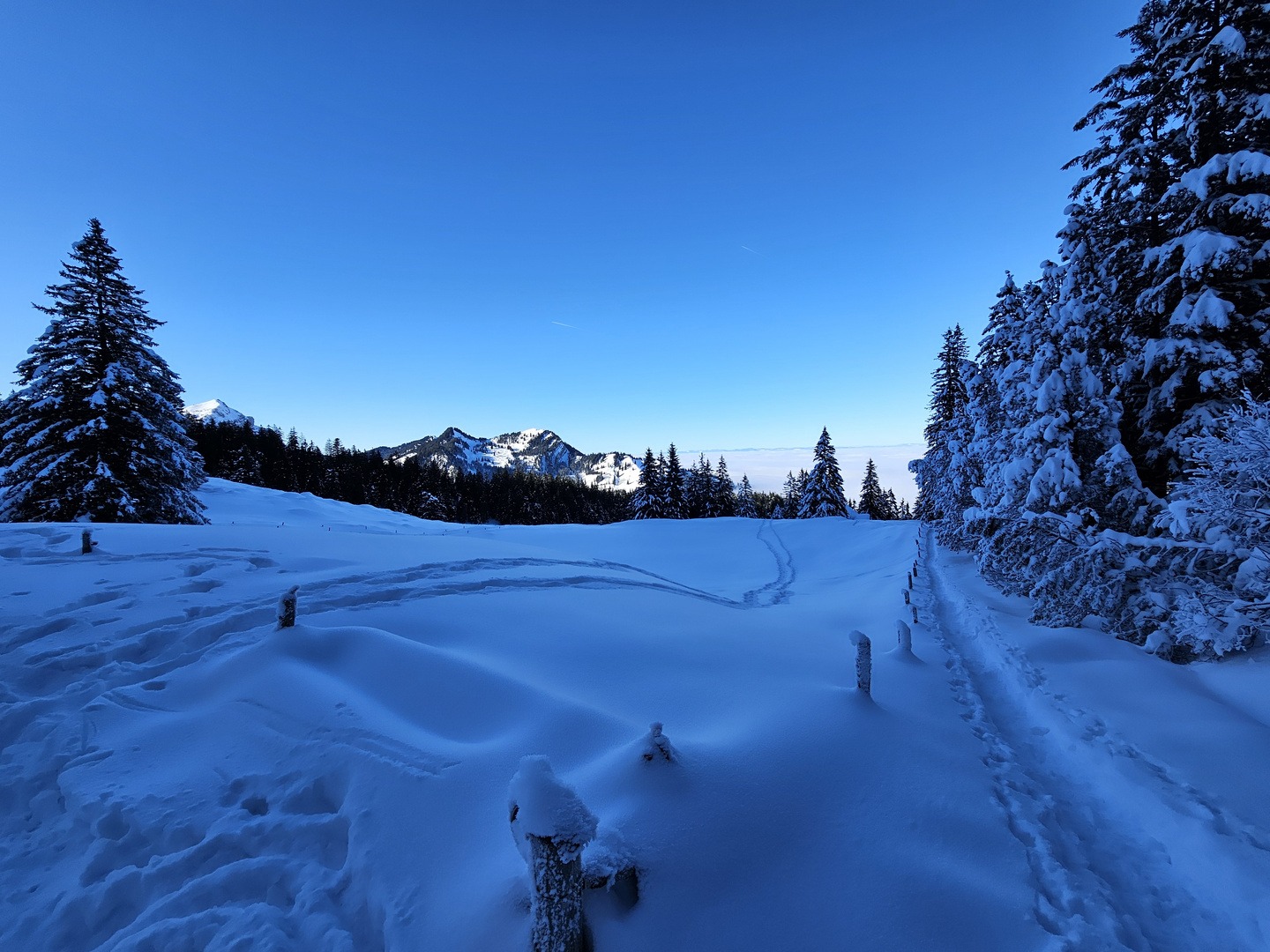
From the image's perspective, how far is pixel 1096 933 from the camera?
334cm

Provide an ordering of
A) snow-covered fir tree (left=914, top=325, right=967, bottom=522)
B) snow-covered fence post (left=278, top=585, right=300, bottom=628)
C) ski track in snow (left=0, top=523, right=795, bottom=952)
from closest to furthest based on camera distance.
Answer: ski track in snow (left=0, top=523, right=795, bottom=952)
snow-covered fence post (left=278, top=585, right=300, bottom=628)
snow-covered fir tree (left=914, top=325, right=967, bottom=522)

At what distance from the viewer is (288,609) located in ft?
20.5

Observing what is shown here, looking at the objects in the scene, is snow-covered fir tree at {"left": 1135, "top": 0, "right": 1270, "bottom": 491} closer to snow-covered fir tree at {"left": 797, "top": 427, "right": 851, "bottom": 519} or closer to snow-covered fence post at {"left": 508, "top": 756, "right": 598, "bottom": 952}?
snow-covered fence post at {"left": 508, "top": 756, "right": 598, "bottom": 952}

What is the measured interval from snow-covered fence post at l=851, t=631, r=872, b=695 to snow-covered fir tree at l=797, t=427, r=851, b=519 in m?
43.4

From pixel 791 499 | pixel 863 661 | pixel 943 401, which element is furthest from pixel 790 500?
pixel 863 661

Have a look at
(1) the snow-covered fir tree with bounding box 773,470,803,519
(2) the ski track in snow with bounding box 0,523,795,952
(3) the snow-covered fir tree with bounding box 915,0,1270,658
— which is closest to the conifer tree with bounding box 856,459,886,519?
(1) the snow-covered fir tree with bounding box 773,470,803,519

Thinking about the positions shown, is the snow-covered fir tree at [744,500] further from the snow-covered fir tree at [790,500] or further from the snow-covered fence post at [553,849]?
the snow-covered fence post at [553,849]

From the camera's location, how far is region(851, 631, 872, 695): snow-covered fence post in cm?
570

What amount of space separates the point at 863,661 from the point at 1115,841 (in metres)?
2.39

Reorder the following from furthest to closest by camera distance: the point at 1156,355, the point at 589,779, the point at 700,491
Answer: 1. the point at 700,491
2. the point at 1156,355
3. the point at 589,779

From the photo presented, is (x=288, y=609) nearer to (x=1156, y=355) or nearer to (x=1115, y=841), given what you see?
(x=1115, y=841)

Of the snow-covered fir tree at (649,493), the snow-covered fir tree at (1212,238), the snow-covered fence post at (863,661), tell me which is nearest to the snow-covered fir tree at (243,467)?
the snow-covered fir tree at (649,493)

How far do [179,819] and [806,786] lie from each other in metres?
4.80

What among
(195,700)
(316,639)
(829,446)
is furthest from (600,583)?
(829,446)
